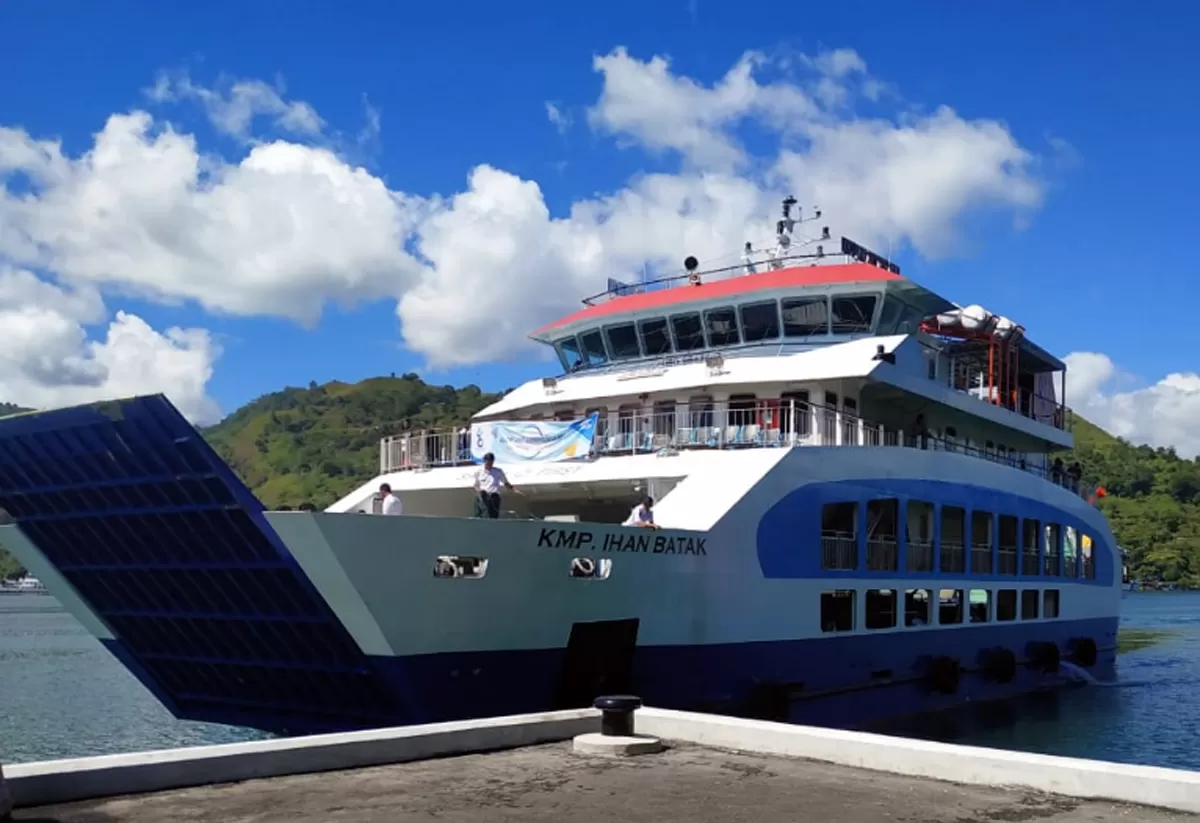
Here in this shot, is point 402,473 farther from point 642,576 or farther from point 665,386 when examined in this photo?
point 642,576

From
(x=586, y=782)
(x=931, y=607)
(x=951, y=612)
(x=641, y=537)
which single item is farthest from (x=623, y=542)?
(x=951, y=612)

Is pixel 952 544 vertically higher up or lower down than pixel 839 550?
higher up

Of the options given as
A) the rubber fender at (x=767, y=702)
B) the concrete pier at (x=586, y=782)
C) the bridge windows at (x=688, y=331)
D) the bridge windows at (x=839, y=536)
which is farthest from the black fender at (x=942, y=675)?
the concrete pier at (x=586, y=782)

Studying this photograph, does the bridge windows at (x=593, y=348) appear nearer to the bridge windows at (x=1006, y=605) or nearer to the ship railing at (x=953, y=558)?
the ship railing at (x=953, y=558)

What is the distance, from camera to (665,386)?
62.0 ft

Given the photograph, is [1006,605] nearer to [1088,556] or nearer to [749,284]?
[1088,556]

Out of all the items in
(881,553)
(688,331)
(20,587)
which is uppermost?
(688,331)

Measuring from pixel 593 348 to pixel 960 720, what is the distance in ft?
31.1

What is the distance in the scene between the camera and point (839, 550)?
58.5ft

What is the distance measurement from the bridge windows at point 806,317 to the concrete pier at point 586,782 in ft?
39.0

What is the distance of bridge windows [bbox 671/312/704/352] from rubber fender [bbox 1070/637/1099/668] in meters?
12.4

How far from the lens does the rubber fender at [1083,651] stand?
89.2ft

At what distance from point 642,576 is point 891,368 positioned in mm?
6801

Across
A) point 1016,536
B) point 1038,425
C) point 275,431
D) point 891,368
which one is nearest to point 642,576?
point 891,368
